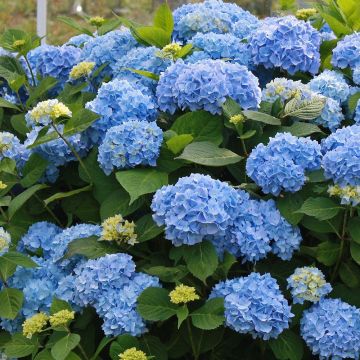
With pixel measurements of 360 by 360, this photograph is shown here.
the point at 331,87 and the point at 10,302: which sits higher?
the point at 331,87

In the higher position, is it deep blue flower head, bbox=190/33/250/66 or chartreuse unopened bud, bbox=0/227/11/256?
deep blue flower head, bbox=190/33/250/66

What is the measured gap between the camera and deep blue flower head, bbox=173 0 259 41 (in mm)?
2146

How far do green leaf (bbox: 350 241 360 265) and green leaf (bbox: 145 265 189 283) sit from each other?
→ 0.32m

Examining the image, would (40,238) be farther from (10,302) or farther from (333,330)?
(333,330)

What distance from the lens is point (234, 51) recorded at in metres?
2.03

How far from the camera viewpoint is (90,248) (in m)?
1.68

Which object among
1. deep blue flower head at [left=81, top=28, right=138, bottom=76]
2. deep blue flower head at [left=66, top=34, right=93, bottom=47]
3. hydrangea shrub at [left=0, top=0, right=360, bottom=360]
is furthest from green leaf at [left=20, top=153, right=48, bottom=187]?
deep blue flower head at [left=66, top=34, right=93, bottom=47]

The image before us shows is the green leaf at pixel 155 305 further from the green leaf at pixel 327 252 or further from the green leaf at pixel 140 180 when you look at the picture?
the green leaf at pixel 327 252

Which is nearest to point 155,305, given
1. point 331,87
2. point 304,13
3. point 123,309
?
point 123,309

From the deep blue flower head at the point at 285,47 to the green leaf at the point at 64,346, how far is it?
2.61ft

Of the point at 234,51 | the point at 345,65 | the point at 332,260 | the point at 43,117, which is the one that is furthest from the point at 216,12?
the point at 332,260

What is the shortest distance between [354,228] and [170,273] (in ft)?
1.18

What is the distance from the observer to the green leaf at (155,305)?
5.12 ft

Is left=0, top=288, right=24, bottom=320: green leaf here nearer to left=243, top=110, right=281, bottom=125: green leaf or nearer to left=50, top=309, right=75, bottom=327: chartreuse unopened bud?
left=50, top=309, right=75, bottom=327: chartreuse unopened bud
